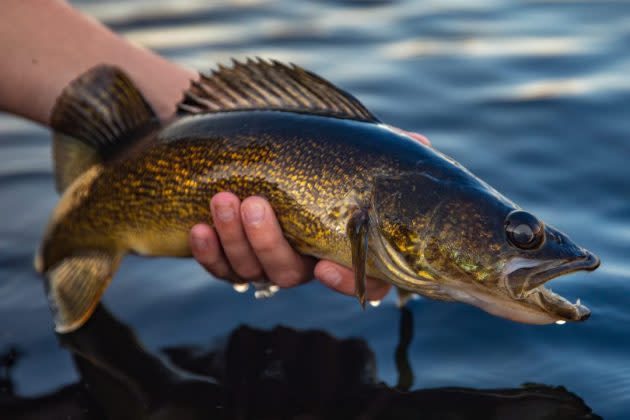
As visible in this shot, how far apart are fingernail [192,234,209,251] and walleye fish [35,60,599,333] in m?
0.08

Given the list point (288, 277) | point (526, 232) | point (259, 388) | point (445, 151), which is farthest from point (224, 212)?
point (445, 151)

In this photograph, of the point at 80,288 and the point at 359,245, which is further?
the point at 80,288

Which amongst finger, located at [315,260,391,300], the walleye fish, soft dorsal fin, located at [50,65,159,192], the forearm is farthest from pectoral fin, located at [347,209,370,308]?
the forearm

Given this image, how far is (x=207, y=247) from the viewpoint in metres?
3.50

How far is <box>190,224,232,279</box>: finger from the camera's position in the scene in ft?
11.3

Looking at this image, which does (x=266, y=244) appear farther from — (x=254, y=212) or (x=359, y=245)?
(x=359, y=245)

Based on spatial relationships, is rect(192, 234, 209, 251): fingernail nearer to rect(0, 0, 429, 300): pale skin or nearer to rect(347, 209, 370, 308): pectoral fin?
rect(0, 0, 429, 300): pale skin

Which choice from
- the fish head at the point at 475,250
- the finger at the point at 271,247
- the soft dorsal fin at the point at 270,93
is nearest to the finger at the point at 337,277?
the finger at the point at 271,247

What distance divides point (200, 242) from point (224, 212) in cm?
22

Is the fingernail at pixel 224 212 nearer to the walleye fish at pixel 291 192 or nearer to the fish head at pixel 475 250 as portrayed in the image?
the walleye fish at pixel 291 192

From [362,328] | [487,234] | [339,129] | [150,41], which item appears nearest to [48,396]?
[362,328]

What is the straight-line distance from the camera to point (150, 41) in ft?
25.8

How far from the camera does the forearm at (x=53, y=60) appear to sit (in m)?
4.26

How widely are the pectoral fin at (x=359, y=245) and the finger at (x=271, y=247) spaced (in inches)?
14.0
